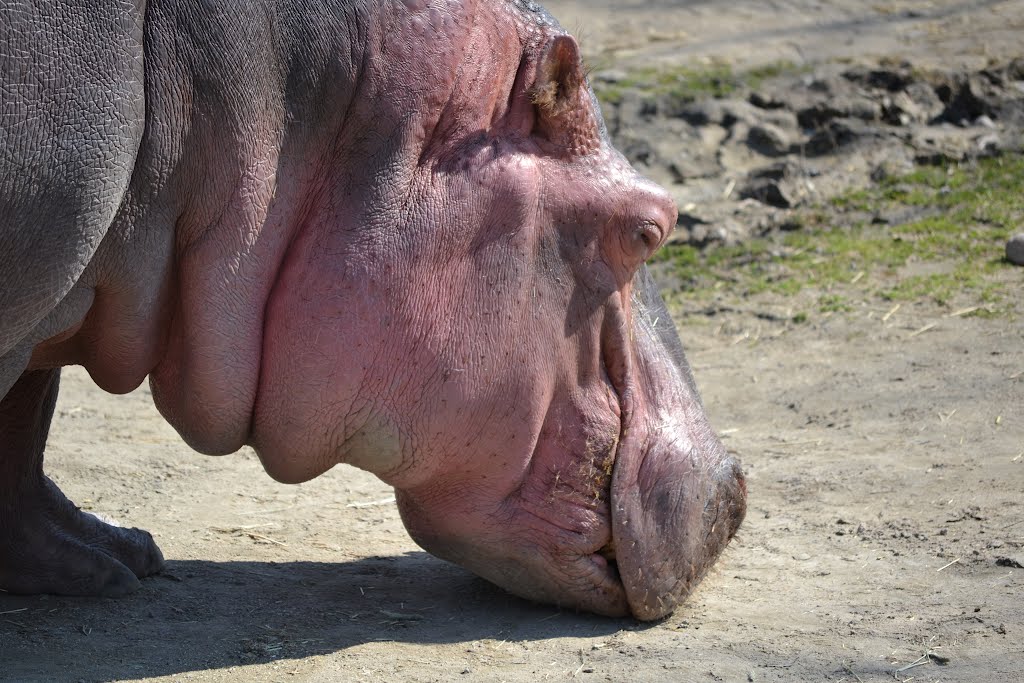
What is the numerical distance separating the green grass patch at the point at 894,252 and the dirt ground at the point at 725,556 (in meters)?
0.25

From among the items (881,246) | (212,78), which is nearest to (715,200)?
(881,246)

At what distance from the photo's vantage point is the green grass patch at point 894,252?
19.0 ft

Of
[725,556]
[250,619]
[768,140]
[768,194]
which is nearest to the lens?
[250,619]

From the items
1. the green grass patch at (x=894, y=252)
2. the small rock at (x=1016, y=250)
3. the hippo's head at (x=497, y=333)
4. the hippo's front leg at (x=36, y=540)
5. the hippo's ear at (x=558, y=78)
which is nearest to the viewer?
the hippo's head at (x=497, y=333)

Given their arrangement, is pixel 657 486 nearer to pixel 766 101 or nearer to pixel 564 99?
pixel 564 99

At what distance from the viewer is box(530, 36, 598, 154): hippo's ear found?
280 centimetres

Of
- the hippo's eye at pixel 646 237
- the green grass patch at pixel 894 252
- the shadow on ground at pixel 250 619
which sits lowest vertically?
the shadow on ground at pixel 250 619

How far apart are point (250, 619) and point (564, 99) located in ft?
4.59

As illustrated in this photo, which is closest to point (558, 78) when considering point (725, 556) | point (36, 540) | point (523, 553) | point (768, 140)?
point (523, 553)

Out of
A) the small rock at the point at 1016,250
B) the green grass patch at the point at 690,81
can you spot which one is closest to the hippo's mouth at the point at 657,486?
the small rock at the point at 1016,250

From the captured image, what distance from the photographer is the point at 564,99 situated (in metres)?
2.86

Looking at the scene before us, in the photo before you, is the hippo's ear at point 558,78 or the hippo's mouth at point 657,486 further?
the hippo's mouth at point 657,486

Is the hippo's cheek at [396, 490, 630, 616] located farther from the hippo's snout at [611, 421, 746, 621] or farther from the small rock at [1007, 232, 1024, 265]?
the small rock at [1007, 232, 1024, 265]

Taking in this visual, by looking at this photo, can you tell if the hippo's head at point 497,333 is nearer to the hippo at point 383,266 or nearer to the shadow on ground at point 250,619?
the hippo at point 383,266
